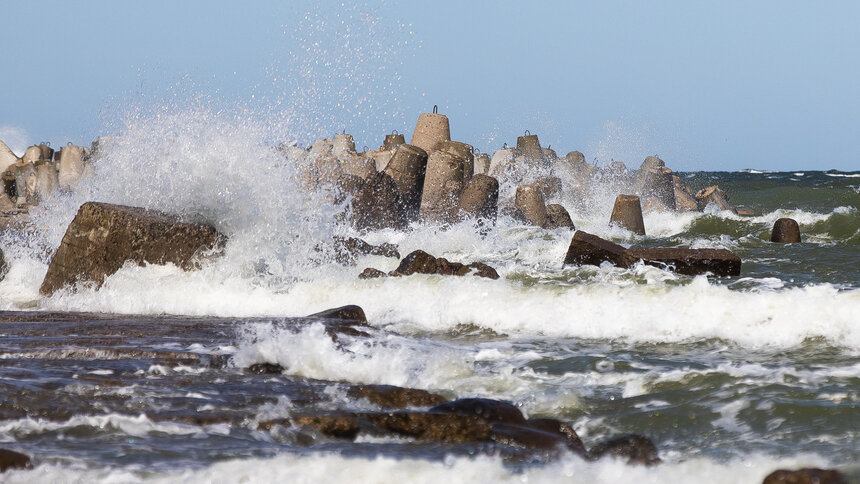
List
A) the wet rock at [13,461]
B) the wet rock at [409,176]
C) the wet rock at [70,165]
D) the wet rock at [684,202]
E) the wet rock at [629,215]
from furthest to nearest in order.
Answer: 1. the wet rock at [70,165]
2. the wet rock at [684,202]
3. the wet rock at [629,215]
4. the wet rock at [409,176]
5. the wet rock at [13,461]

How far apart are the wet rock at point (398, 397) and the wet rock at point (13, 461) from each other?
182 centimetres

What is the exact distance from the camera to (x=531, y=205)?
18766 millimetres

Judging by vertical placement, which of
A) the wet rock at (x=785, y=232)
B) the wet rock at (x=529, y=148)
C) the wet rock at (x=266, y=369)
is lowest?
the wet rock at (x=266, y=369)

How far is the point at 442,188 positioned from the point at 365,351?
1228cm

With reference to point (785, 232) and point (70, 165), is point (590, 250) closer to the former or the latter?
point (785, 232)

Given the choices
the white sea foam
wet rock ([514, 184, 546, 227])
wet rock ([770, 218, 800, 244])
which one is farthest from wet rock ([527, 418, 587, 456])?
wet rock ([514, 184, 546, 227])

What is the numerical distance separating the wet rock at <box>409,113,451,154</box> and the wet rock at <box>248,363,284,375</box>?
654 inches

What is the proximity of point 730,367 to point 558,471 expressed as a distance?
2.70 metres

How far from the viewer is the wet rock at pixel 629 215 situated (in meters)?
18.7

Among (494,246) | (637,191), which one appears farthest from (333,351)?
(637,191)

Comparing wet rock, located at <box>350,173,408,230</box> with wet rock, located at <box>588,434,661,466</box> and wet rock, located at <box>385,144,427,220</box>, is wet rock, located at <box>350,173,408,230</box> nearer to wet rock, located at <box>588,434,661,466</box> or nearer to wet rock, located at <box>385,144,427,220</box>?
wet rock, located at <box>385,144,427,220</box>

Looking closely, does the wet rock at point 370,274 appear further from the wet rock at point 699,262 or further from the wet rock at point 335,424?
the wet rock at point 335,424

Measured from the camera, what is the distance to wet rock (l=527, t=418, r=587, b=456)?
427 centimetres

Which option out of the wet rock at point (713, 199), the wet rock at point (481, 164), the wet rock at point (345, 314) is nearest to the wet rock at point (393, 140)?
the wet rock at point (481, 164)
